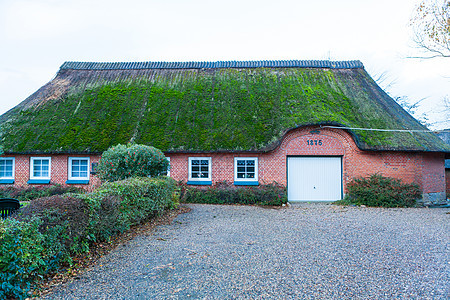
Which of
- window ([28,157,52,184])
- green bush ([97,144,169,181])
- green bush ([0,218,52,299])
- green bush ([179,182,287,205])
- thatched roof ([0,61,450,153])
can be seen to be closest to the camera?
green bush ([0,218,52,299])

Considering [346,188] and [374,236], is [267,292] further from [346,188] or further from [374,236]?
[346,188]

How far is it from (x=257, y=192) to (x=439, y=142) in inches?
349

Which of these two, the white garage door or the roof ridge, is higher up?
the roof ridge

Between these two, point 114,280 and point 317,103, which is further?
→ point 317,103

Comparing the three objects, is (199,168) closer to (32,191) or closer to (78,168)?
(78,168)

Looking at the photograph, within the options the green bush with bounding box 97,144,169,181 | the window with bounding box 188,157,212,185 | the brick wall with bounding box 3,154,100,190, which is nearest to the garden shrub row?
the green bush with bounding box 97,144,169,181

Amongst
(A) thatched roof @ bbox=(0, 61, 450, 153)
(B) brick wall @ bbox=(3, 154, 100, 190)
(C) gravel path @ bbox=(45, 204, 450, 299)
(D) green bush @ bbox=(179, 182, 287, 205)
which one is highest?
(A) thatched roof @ bbox=(0, 61, 450, 153)

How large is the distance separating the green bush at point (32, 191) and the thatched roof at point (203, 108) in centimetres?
165

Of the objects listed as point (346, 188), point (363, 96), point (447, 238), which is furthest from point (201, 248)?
point (363, 96)

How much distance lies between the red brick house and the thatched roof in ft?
0.19

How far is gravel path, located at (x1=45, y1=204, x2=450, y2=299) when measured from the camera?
12.8 feet

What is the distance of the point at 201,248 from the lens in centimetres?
580

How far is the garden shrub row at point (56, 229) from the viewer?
3531 millimetres

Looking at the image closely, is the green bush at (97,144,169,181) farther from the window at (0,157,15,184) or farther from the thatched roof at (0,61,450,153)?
the window at (0,157,15,184)
